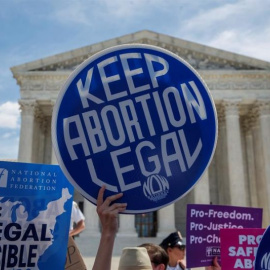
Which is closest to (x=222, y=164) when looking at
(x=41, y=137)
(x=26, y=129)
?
(x=41, y=137)

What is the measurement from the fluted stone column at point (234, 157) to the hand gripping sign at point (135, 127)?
30.4 metres

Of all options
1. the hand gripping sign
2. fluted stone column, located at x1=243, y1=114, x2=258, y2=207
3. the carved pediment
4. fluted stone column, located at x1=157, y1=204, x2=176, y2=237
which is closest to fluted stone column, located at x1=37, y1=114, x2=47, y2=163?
the carved pediment

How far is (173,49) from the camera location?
114ft

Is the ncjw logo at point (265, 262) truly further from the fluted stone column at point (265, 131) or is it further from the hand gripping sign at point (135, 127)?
the fluted stone column at point (265, 131)

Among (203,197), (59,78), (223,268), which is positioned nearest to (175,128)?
(223,268)

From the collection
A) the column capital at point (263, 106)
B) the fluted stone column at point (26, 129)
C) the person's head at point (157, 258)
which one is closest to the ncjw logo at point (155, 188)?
the person's head at point (157, 258)

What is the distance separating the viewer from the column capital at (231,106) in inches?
1304

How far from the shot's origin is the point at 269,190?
32375 mm

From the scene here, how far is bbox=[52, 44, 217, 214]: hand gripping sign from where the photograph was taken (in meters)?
2.31

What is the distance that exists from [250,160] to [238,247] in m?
34.9

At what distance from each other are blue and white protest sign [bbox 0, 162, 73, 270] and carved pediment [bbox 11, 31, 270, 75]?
104 feet

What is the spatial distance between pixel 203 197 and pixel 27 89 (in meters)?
17.9

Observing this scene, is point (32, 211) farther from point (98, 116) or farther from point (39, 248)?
point (98, 116)

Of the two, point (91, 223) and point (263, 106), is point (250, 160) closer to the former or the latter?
point (263, 106)
